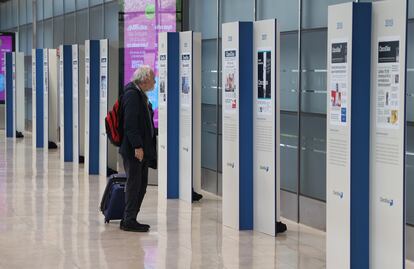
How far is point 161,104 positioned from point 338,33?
20.9 ft

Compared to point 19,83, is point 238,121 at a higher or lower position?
lower

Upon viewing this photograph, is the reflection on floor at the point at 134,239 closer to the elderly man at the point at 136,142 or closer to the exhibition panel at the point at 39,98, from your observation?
the elderly man at the point at 136,142

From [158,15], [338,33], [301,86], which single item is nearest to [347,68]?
[338,33]

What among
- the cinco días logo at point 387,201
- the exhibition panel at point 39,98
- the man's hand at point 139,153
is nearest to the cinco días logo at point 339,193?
the cinco días logo at point 387,201

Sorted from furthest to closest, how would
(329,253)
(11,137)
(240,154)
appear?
(11,137) → (240,154) → (329,253)

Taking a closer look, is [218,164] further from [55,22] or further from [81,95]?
[55,22]

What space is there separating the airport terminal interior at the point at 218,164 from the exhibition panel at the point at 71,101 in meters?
0.05

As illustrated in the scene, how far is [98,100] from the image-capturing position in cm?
1722

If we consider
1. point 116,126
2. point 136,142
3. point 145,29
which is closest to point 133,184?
point 136,142

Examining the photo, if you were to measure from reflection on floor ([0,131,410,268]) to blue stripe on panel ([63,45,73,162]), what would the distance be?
16.8ft

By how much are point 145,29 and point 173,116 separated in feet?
6.49

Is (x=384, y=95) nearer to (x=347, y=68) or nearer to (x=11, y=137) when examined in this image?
(x=347, y=68)

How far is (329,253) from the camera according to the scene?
26.0 feet

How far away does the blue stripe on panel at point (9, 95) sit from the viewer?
1053 inches
